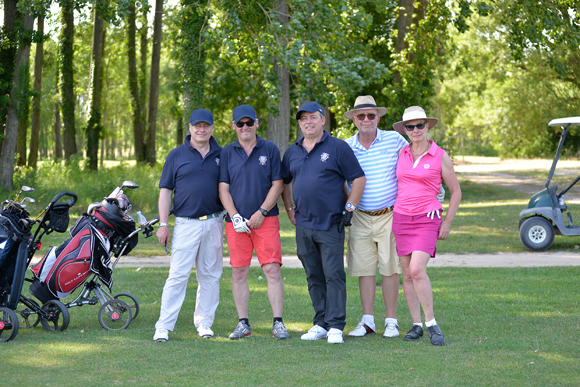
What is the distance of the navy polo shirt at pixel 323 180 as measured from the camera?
5.82 m

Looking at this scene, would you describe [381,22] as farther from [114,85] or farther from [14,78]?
[114,85]

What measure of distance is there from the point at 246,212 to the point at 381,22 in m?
19.7

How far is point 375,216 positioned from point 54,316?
3.32 meters

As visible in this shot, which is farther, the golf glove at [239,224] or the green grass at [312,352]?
the golf glove at [239,224]

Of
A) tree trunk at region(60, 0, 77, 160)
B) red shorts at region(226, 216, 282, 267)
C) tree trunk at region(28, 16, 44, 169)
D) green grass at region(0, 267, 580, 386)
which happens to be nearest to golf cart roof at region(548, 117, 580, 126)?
green grass at region(0, 267, 580, 386)

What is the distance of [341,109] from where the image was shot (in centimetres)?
2123

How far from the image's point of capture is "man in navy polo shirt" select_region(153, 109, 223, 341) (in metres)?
6.05

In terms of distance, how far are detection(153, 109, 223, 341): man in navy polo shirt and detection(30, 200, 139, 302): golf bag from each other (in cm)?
60

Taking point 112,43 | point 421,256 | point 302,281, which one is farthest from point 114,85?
point 421,256

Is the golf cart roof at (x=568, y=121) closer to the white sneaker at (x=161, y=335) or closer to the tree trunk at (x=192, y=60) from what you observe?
the white sneaker at (x=161, y=335)

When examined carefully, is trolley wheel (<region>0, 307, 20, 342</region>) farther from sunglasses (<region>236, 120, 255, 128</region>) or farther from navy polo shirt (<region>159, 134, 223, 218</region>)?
sunglasses (<region>236, 120, 255, 128</region>)

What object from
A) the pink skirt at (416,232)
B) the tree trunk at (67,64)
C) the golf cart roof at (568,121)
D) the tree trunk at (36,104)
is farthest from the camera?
the tree trunk at (36,104)

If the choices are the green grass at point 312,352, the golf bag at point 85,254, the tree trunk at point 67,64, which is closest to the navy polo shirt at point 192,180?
the golf bag at point 85,254

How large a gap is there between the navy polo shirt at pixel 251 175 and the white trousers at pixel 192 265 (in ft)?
1.27
